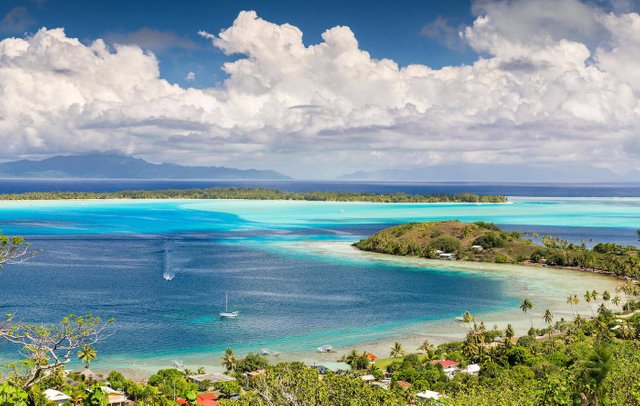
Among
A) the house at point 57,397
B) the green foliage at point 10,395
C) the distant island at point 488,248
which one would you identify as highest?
the green foliage at point 10,395

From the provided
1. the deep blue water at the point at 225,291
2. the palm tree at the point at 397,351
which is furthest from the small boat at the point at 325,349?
the palm tree at the point at 397,351

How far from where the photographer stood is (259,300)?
7544cm

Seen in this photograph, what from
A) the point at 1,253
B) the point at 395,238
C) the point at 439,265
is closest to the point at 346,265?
the point at 439,265

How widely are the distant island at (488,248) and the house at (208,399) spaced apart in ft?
269

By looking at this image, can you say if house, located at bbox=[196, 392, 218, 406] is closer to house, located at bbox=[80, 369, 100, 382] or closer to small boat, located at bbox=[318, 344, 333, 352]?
house, located at bbox=[80, 369, 100, 382]

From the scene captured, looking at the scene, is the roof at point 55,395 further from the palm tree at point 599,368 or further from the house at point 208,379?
the palm tree at point 599,368

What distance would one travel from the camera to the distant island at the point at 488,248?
108m

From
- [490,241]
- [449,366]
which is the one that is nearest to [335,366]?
[449,366]

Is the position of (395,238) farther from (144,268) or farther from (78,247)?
(78,247)

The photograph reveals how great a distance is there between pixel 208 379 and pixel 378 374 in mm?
12887

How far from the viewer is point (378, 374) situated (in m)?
45.0

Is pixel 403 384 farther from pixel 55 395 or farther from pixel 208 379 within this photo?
pixel 55 395

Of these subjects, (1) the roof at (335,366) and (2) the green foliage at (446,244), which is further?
(2) the green foliage at (446,244)

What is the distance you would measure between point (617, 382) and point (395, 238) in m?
100
